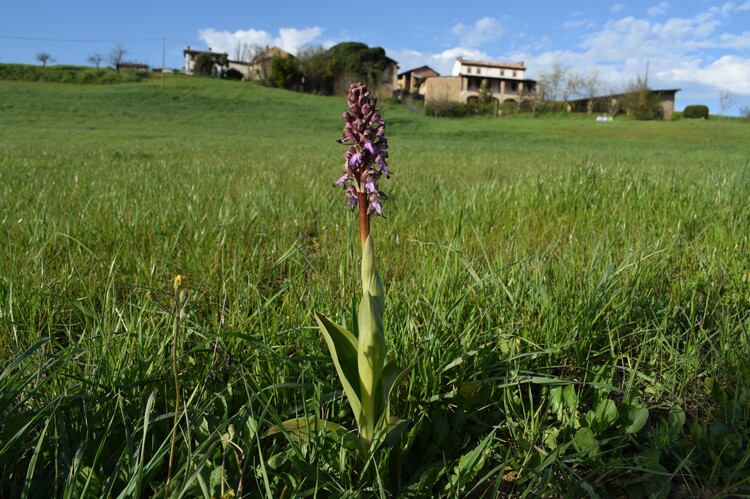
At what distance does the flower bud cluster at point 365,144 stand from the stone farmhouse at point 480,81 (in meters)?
86.6

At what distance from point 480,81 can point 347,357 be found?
3775 inches

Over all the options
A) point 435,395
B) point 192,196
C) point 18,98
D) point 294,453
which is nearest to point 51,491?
point 294,453

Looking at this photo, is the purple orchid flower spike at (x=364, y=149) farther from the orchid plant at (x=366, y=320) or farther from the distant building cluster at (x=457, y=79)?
the distant building cluster at (x=457, y=79)

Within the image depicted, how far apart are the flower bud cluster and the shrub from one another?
289 ft

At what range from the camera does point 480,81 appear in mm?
90438

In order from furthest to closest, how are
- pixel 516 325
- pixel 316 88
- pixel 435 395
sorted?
pixel 316 88 → pixel 516 325 → pixel 435 395

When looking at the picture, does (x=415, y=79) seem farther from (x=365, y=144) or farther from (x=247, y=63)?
(x=365, y=144)

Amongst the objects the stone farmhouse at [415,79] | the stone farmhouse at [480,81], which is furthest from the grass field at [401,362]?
the stone farmhouse at [415,79]

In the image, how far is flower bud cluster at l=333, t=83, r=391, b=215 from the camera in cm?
121

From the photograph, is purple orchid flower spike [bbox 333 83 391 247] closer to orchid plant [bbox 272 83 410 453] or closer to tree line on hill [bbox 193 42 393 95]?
orchid plant [bbox 272 83 410 453]

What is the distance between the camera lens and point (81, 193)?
4531 mm

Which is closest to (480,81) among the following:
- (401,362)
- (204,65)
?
(204,65)

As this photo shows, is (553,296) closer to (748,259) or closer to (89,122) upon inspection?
(748,259)

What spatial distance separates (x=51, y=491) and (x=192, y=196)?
11.8 ft
